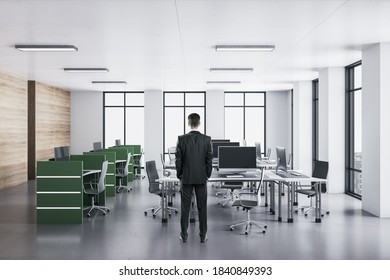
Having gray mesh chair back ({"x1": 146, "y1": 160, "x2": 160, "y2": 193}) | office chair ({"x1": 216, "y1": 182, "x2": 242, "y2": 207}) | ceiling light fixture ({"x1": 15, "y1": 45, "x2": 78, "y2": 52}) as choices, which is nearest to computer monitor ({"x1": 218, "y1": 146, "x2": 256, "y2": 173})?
office chair ({"x1": 216, "y1": 182, "x2": 242, "y2": 207})

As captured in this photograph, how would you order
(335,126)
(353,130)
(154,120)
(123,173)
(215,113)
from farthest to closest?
(215,113) < (154,120) < (123,173) < (335,126) < (353,130)

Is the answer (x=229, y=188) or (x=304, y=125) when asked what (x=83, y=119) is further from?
(x=229, y=188)

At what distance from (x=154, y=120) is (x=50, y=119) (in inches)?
160

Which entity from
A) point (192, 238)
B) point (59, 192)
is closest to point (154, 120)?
point (59, 192)

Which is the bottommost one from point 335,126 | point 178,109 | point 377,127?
point 377,127

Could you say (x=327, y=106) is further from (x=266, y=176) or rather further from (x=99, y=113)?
(x=99, y=113)

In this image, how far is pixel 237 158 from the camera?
24.2ft

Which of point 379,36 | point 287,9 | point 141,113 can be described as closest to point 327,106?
point 379,36

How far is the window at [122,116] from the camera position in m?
17.5

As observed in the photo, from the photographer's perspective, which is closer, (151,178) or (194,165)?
(194,165)

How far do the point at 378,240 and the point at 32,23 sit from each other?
5929 millimetres

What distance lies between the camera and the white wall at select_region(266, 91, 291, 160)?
56.4 feet

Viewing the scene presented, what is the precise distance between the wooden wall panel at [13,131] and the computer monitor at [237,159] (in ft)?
21.3

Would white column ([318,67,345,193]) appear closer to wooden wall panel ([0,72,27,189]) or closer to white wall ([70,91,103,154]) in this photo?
wooden wall panel ([0,72,27,189])
